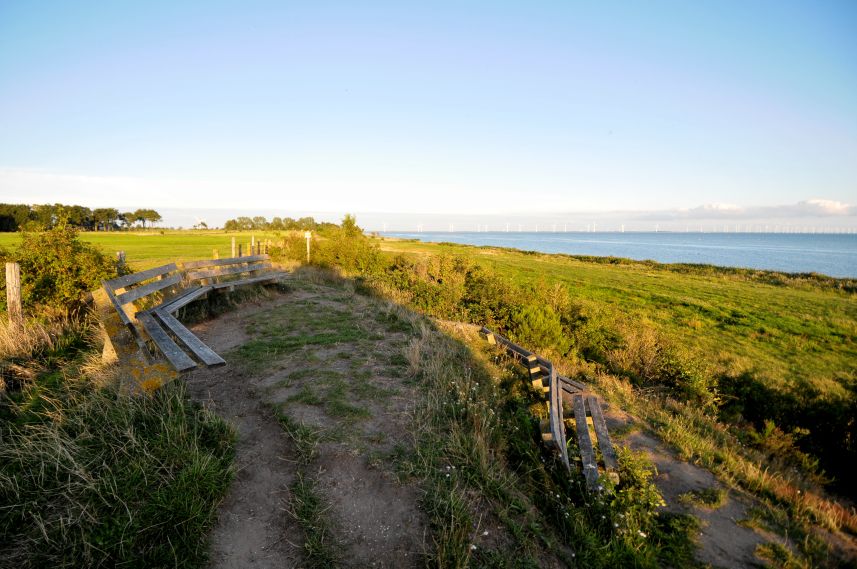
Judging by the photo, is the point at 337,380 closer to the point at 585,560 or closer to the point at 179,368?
the point at 179,368

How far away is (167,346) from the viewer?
5.02 m

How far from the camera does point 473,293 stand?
15.9 meters

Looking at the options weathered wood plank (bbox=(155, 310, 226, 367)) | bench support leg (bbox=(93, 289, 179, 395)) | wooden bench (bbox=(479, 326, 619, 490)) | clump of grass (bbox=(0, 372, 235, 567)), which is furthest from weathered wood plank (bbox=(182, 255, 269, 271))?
wooden bench (bbox=(479, 326, 619, 490))

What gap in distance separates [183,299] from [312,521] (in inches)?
257

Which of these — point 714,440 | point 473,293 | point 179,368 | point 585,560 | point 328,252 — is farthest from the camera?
point 328,252

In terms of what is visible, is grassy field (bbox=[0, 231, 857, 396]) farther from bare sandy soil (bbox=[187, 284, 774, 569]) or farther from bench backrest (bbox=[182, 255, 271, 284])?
bare sandy soil (bbox=[187, 284, 774, 569])

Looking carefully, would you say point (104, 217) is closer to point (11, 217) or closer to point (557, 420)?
point (11, 217)

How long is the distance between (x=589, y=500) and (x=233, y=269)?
1085 centimetres

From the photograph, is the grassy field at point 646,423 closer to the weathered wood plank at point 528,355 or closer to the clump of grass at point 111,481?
the clump of grass at point 111,481

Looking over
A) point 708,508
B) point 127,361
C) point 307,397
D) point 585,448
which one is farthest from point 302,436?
point 708,508

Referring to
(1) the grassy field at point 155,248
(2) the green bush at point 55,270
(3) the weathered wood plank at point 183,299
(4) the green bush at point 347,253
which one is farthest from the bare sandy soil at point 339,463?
(4) the green bush at point 347,253

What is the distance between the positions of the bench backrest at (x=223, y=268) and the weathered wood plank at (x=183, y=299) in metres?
0.71

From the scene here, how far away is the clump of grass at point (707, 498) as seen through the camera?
5363mm

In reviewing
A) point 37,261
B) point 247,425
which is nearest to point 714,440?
point 247,425
